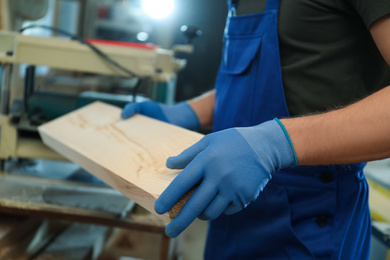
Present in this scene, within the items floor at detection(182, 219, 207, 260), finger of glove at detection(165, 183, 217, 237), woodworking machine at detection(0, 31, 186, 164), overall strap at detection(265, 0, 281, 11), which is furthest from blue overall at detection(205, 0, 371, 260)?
floor at detection(182, 219, 207, 260)

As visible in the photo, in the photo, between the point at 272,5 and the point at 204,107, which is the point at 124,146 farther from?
the point at 272,5

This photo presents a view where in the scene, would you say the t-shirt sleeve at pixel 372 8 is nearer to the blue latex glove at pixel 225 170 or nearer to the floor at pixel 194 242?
the blue latex glove at pixel 225 170

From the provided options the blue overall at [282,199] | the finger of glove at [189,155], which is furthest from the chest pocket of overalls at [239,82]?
the finger of glove at [189,155]

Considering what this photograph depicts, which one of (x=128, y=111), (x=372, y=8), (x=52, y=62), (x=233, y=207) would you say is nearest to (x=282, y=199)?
(x=233, y=207)

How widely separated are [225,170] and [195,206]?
9 cm

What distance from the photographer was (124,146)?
952mm

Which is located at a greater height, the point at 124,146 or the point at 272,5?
the point at 272,5

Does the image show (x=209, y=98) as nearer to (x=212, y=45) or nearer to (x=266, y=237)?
(x=266, y=237)

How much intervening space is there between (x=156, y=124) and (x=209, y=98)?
287mm

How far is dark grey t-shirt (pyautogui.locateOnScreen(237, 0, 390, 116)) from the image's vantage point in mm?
818

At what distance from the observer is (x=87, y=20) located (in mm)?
3840

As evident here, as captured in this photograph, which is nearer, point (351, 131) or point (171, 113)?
point (351, 131)

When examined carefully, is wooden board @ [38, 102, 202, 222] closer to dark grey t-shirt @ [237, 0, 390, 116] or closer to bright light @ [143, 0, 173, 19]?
dark grey t-shirt @ [237, 0, 390, 116]

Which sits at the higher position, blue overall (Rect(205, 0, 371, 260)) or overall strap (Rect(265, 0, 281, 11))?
overall strap (Rect(265, 0, 281, 11))
